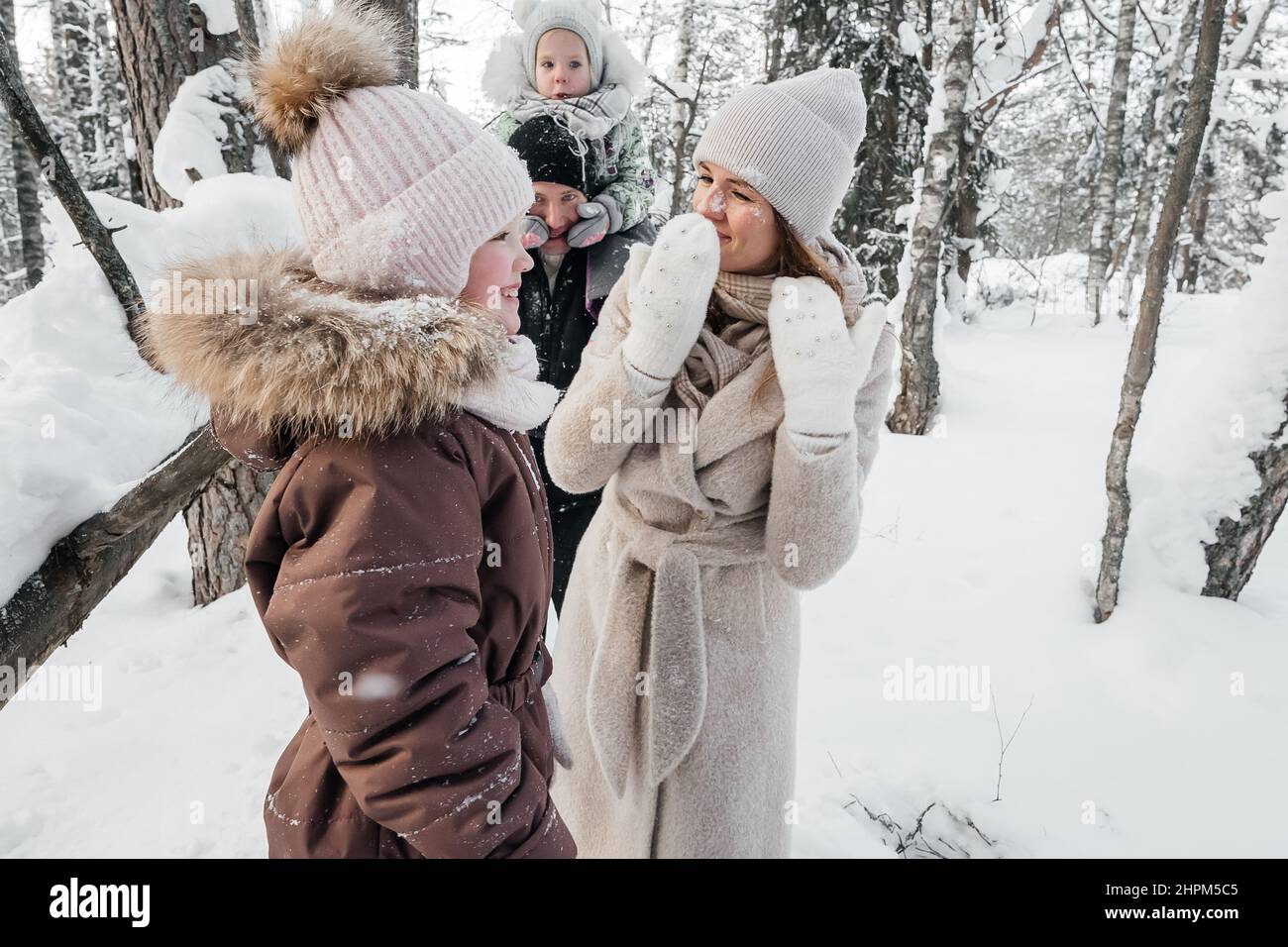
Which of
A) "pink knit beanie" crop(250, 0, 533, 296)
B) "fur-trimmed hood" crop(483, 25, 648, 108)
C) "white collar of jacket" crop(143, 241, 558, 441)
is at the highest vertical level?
"fur-trimmed hood" crop(483, 25, 648, 108)

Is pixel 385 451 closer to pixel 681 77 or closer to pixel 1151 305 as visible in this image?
pixel 1151 305

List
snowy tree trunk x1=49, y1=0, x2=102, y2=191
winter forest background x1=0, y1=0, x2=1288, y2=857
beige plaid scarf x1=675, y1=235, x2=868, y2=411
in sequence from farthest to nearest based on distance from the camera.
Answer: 1. snowy tree trunk x1=49, y1=0, x2=102, y2=191
2. winter forest background x1=0, y1=0, x2=1288, y2=857
3. beige plaid scarf x1=675, y1=235, x2=868, y2=411

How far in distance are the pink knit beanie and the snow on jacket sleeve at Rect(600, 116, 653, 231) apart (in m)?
1.50

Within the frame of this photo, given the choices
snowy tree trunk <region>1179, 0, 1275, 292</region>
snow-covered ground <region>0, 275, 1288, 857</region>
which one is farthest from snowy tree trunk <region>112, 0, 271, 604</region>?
snowy tree trunk <region>1179, 0, 1275, 292</region>

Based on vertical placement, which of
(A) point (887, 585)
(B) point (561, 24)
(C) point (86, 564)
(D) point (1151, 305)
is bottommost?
(A) point (887, 585)

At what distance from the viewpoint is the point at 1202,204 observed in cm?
1559

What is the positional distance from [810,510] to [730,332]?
552 millimetres

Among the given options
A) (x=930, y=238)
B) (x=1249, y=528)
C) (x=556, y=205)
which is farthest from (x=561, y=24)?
(x=930, y=238)

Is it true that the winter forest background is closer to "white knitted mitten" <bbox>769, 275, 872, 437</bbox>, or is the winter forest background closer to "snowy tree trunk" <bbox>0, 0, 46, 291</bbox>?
"white knitted mitten" <bbox>769, 275, 872, 437</bbox>

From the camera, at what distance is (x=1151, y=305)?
10.6ft

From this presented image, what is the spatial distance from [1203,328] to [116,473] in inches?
514

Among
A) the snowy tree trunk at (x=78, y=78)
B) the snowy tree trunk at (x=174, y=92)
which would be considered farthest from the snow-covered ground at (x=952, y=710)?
the snowy tree trunk at (x=78, y=78)

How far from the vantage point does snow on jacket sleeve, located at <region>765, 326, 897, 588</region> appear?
1570 mm
